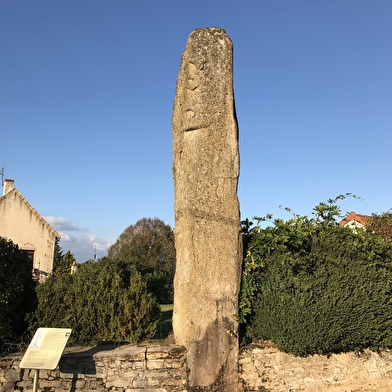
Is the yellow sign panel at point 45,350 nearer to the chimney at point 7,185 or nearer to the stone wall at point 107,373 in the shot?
the stone wall at point 107,373

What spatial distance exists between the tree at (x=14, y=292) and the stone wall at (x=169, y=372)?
0.73 meters

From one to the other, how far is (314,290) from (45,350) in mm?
4233

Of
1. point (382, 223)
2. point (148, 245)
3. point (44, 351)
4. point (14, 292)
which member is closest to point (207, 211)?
point (44, 351)

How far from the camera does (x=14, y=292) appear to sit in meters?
6.68

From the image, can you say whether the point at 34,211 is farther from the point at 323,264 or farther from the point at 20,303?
the point at 323,264

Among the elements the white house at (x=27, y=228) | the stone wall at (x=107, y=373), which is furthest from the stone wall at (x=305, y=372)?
the white house at (x=27, y=228)

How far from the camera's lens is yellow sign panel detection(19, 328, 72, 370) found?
16.9 ft

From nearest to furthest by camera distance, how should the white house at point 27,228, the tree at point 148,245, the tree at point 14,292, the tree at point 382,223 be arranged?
the tree at point 14,292, the tree at point 382,223, the white house at point 27,228, the tree at point 148,245

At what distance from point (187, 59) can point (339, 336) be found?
214 inches

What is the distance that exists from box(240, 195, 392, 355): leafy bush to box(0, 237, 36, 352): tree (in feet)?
12.8

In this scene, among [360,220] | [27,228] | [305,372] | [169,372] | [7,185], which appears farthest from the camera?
[7,185]

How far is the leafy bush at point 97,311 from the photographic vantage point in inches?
274

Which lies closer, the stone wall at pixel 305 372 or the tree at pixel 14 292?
the stone wall at pixel 305 372

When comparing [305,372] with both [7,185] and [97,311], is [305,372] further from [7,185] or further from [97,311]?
[7,185]
